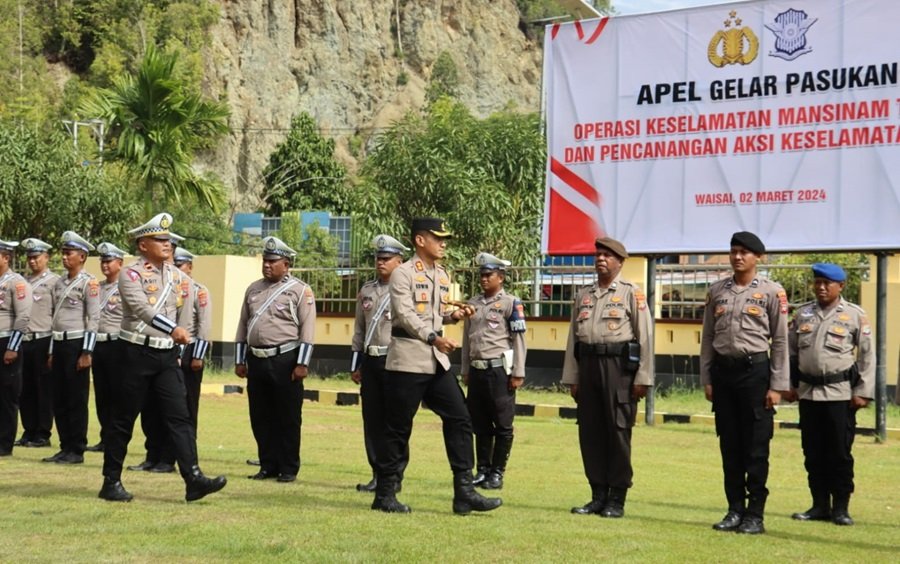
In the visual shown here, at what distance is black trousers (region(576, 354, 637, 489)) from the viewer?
9.17m

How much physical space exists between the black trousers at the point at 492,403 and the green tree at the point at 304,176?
53.1 metres

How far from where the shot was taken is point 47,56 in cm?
7181

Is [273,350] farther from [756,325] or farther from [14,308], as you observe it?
[756,325]

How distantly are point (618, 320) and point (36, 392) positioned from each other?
7146mm

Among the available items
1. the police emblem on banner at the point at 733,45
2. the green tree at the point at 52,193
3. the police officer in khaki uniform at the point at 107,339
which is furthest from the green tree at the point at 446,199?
the police officer in khaki uniform at the point at 107,339

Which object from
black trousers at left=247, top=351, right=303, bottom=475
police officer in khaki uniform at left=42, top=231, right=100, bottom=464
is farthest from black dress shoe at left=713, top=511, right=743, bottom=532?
police officer in khaki uniform at left=42, top=231, right=100, bottom=464

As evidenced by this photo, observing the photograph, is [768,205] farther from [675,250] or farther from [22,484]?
[22,484]

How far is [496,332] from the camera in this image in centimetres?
1110

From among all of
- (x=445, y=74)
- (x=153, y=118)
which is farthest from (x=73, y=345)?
(x=445, y=74)

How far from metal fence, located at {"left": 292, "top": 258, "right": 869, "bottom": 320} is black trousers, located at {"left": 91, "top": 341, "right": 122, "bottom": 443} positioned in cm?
1074

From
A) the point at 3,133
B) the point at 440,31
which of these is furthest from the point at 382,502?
the point at 440,31

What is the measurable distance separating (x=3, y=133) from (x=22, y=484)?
21188mm

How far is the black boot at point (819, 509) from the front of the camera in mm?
9531

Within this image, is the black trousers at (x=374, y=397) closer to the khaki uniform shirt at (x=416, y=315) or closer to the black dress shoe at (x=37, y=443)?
the khaki uniform shirt at (x=416, y=315)
